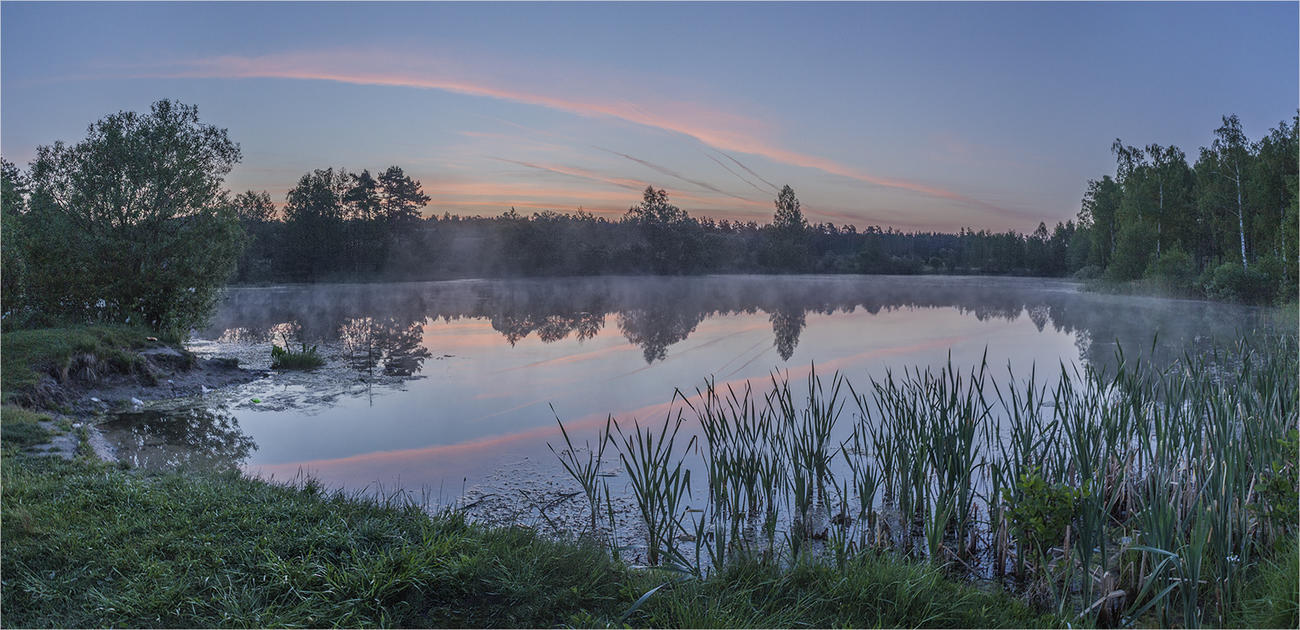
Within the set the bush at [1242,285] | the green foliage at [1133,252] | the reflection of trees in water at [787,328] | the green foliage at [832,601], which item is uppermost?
the green foliage at [1133,252]

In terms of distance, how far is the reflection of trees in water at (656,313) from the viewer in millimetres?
17422

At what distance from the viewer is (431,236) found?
5859 cm

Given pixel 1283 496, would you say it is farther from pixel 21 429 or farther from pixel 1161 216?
pixel 1161 216

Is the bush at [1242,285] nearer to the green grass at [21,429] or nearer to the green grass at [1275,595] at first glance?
the green grass at [1275,595]

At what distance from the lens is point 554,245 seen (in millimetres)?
55344

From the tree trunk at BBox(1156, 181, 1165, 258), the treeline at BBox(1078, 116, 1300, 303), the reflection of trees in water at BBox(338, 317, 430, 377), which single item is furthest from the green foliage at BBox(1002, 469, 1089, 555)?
the tree trunk at BBox(1156, 181, 1165, 258)

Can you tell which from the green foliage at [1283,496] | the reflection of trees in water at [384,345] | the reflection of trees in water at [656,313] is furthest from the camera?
the reflection of trees in water at [656,313]

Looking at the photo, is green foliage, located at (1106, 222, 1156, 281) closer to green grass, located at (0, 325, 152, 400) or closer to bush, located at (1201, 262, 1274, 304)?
bush, located at (1201, 262, 1274, 304)

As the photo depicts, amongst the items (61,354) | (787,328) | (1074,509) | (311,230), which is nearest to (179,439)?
(61,354)

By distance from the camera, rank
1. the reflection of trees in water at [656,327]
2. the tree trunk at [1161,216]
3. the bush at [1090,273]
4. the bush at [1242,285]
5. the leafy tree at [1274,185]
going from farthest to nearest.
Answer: the bush at [1090,273], the tree trunk at [1161,216], the leafy tree at [1274,185], the bush at [1242,285], the reflection of trees in water at [656,327]

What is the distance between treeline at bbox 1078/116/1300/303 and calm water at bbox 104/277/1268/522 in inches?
59.4

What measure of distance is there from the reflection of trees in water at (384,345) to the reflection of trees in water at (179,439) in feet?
11.9

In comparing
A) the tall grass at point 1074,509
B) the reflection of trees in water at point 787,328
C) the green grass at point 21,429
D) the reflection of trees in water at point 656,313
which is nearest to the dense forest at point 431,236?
the reflection of trees in water at point 656,313

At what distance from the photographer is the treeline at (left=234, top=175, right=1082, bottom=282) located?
48.4 m
